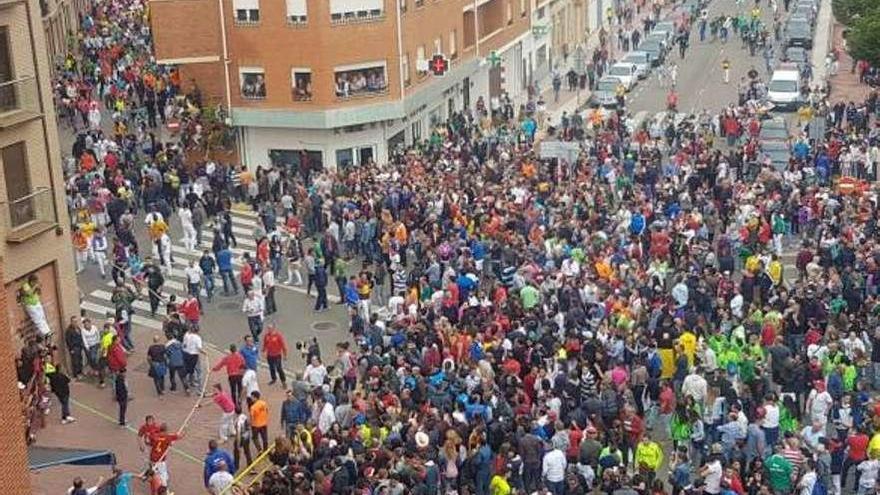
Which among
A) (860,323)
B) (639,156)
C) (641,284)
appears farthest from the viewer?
(639,156)

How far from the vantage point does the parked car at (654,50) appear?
69.1 meters

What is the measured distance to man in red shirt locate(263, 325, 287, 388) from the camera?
90.2 ft

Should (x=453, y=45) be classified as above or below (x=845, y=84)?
above

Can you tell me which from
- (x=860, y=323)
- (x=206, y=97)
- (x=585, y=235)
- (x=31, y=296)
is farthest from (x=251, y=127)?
(x=860, y=323)

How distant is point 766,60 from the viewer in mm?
67438

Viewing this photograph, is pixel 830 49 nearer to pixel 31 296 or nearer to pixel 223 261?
pixel 223 261

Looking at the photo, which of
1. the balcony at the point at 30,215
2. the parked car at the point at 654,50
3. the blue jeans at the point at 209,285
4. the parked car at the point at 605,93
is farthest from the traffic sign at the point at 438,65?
the parked car at the point at 654,50

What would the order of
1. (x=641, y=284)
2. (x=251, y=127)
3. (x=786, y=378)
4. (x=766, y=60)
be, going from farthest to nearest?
1. (x=766, y=60)
2. (x=251, y=127)
3. (x=641, y=284)
4. (x=786, y=378)

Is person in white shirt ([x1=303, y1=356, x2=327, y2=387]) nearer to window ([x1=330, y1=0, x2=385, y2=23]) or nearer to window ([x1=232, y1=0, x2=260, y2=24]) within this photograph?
window ([x1=330, y1=0, x2=385, y2=23])

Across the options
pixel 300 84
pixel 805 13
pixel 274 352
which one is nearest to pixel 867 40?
pixel 805 13

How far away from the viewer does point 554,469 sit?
71.3 ft

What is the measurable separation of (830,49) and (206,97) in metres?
36.9

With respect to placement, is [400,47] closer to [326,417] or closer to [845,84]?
[845,84]

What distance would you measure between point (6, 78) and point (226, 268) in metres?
8.05
